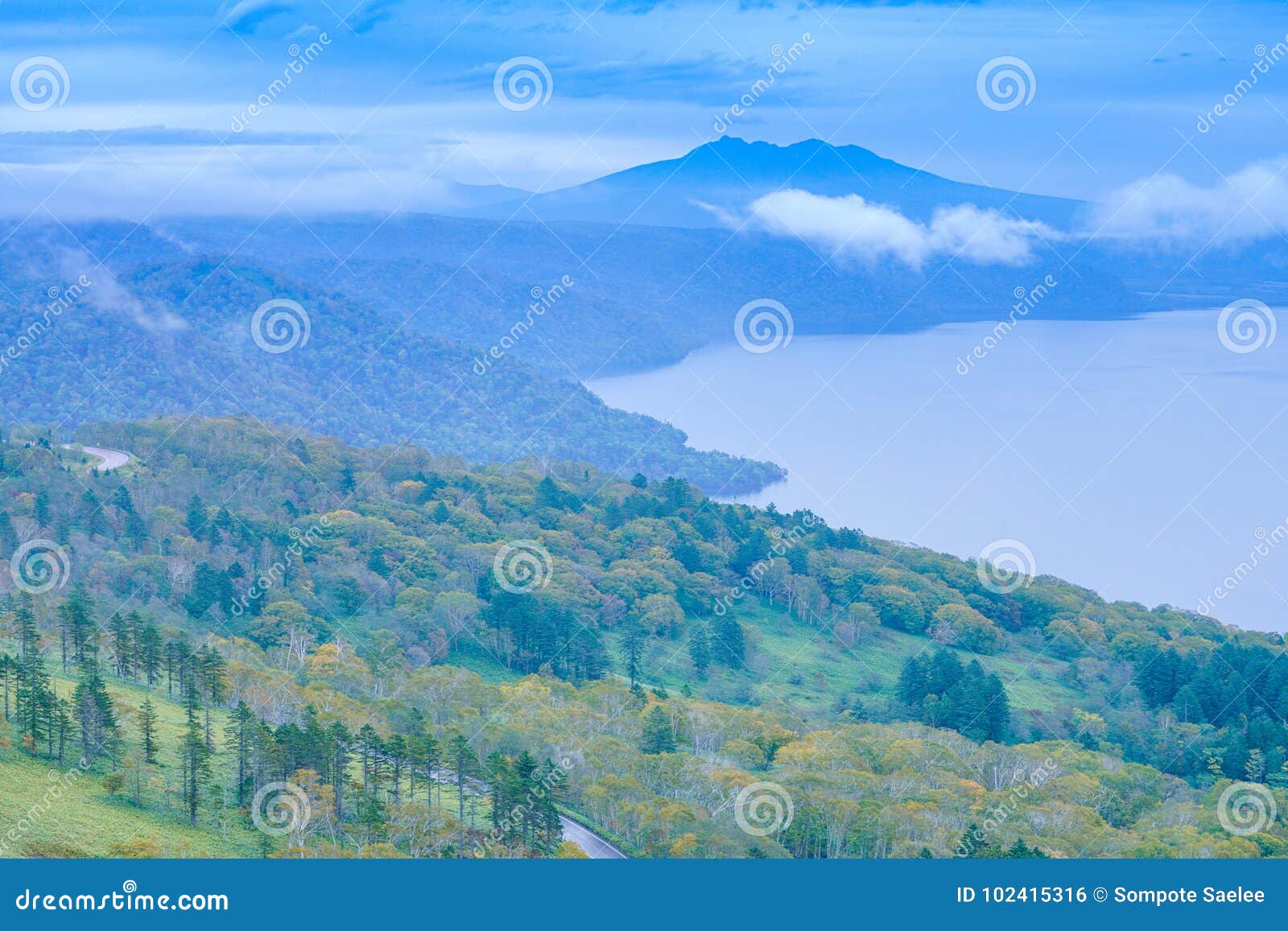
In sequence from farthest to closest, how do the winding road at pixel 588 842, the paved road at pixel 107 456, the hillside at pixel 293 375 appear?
the hillside at pixel 293 375 → the paved road at pixel 107 456 → the winding road at pixel 588 842

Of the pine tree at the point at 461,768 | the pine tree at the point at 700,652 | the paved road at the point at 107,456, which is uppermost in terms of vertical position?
the paved road at the point at 107,456

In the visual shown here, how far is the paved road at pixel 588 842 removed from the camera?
15359mm

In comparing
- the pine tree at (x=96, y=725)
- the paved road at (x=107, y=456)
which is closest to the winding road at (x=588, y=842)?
the pine tree at (x=96, y=725)

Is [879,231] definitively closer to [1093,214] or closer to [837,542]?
[1093,214]

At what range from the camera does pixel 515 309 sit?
94.4m

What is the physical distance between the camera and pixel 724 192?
117 m

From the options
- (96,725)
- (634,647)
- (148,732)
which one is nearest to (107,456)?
(634,647)

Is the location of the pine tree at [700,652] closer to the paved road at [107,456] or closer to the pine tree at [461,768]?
the pine tree at [461,768]

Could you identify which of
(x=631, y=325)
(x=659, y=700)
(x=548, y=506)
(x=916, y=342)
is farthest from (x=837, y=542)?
(x=916, y=342)

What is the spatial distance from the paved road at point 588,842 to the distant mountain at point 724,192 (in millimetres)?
Result: 100187

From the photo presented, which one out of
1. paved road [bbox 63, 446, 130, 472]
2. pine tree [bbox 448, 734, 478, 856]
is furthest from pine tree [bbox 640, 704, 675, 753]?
paved road [bbox 63, 446, 130, 472]

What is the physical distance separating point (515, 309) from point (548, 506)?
2311 inches

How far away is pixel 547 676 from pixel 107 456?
18.9 metres

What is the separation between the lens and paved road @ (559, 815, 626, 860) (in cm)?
1536
